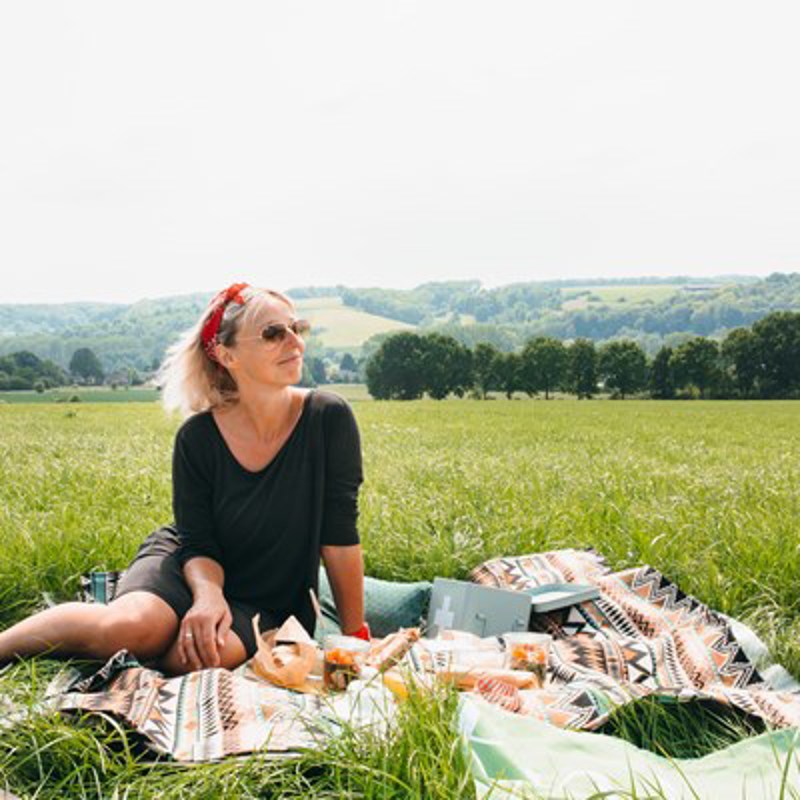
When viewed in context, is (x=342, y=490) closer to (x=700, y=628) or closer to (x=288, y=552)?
(x=288, y=552)

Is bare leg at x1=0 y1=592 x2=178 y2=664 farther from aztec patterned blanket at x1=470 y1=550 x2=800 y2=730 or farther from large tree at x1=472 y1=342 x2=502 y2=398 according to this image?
large tree at x1=472 y1=342 x2=502 y2=398

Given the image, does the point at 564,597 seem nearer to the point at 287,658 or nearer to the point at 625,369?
the point at 287,658

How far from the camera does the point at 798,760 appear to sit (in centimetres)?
235

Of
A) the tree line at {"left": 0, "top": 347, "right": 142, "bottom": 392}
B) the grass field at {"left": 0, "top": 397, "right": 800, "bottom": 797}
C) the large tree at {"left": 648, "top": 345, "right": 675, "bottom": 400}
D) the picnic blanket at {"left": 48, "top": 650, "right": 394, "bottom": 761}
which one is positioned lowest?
the large tree at {"left": 648, "top": 345, "right": 675, "bottom": 400}

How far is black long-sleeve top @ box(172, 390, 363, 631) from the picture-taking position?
379 cm

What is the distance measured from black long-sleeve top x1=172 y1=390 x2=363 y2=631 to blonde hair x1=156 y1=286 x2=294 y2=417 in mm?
123

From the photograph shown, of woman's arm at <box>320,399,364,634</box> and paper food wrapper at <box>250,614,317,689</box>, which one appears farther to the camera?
woman's arm at <box>320,399,364,634</box>

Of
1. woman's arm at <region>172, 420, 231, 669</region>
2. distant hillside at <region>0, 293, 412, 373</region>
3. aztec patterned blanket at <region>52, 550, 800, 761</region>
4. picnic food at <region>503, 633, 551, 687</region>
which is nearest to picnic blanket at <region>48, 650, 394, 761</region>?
aztec patterned blanket at <region>52, 550, 800, 761</region>

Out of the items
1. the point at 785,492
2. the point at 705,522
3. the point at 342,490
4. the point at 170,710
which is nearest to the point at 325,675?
the point at 170,710

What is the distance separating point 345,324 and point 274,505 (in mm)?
152871

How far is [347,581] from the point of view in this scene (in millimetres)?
3859

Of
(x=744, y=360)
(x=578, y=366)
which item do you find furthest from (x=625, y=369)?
(x=744, y=360)

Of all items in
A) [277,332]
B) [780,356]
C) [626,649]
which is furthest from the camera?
[780,356]

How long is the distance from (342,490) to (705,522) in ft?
8.58
